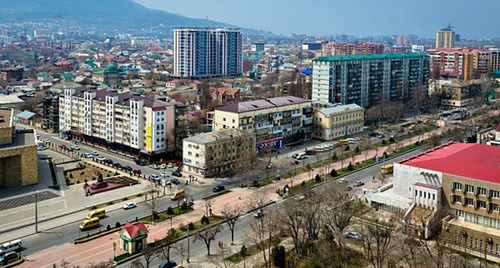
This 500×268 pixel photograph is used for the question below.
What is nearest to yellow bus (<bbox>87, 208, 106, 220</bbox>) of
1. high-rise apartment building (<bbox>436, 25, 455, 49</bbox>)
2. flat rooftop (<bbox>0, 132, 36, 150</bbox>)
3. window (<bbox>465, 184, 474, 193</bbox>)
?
flat rooftop (<bbox>0, 132, 36, 150</bbox>)

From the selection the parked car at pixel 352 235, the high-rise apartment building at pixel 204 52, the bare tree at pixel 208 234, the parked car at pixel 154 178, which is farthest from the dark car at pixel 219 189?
the high-rise apartment building at pixel 204 52

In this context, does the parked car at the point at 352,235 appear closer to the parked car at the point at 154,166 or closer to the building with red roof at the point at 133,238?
the building with red roof at the point at 133,238

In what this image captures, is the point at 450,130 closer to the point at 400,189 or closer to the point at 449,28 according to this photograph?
the point at 400,189

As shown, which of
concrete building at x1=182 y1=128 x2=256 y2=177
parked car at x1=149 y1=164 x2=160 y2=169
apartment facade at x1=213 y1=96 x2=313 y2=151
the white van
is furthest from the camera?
apartment facade at x1=213 y1=96 x2=313 y2=151

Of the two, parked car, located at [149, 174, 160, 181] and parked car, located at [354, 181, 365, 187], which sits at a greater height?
parked car, located at [354, 181, 365, 187]

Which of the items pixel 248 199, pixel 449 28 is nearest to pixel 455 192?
pixel 248 199

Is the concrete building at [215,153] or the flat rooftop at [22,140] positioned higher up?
the flat rooftop at [22,140]

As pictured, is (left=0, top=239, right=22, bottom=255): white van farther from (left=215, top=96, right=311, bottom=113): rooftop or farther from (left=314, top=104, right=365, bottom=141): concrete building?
(left=314, top=104, right=365, bottom=141): concrete building
